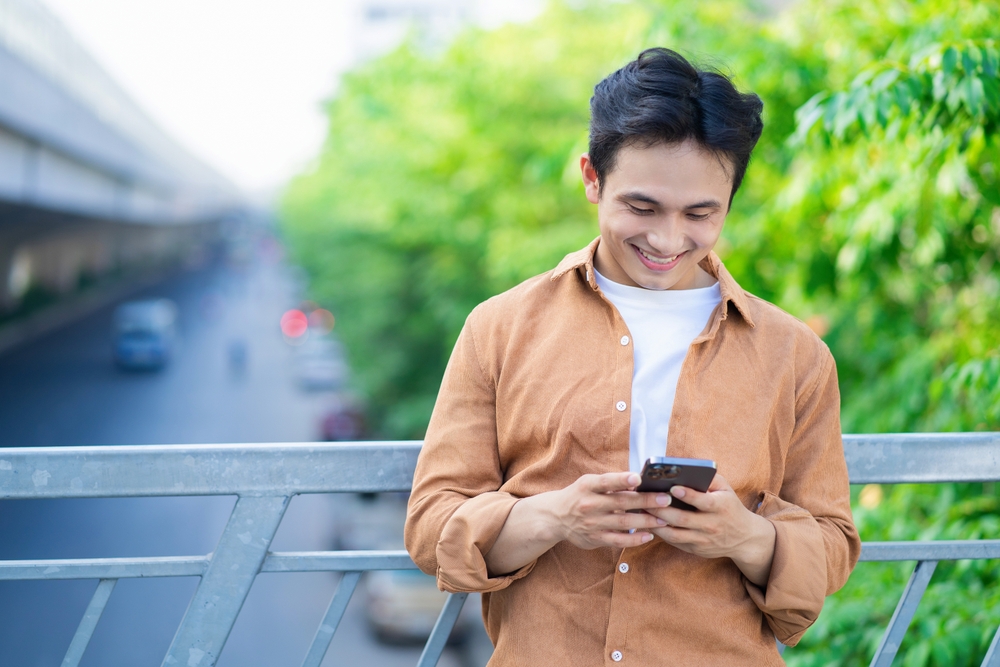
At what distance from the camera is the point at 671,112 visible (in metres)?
1.40

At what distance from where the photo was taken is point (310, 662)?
5.71 ft

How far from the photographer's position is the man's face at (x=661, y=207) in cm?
143

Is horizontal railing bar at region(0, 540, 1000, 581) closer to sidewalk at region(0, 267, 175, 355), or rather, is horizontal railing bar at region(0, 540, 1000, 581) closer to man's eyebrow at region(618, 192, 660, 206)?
man's eyebrow at region(618, 192, 660, 206)

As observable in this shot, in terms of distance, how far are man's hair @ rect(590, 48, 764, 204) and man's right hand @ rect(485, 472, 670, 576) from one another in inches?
20.4

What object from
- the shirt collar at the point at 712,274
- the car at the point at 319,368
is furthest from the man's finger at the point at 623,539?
the car at the point at 319,368

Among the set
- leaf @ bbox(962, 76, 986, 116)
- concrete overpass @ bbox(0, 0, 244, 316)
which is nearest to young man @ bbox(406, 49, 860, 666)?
A: leaf @ bbox(962, 76, 986, 116)

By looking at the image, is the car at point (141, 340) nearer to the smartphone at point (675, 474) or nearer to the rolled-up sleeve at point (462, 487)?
the rolled-up sleeve at point (462, 487)

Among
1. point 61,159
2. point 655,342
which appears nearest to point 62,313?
point 61,159

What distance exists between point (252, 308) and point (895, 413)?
57987 mm

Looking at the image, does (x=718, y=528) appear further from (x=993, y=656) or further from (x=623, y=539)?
(x=993, y=656)

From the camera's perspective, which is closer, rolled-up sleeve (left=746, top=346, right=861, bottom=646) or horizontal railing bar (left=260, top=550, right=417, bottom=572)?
rolled-up sleeve (left=746, top=346, right=861, bottom=646)

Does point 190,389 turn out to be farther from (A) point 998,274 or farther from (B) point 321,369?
(A) point 998,274

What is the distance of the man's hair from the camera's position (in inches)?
55.4

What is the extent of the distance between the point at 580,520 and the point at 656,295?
1.46ft
